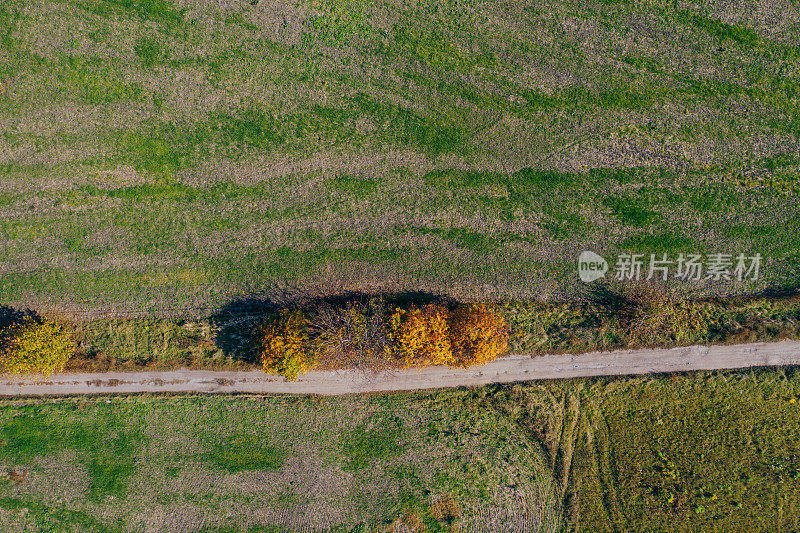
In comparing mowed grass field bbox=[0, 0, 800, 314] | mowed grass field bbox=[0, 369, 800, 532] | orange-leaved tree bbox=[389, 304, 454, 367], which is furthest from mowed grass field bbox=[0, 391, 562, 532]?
mowed grass field bbox=[0, 0, 800, 314]

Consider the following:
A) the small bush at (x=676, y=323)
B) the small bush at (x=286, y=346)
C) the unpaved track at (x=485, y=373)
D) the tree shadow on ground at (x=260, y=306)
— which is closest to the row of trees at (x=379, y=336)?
the small bush at (x=286, y=346)

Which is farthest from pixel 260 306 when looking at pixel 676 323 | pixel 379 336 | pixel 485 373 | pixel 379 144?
pixel 676 323

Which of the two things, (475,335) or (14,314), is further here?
(14,314)

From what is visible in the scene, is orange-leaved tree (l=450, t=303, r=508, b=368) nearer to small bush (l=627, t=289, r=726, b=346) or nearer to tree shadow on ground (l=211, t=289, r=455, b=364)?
tree shadow on ground (l=211, t=289, r=455, b=364)

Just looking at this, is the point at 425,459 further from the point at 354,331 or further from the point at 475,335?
the point at 354,331

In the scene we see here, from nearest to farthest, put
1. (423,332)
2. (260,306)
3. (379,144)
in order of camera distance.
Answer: (423,332) → (379,144) → (260,306)

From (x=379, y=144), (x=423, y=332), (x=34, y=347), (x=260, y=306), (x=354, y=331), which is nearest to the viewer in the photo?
(x=423, y=332)
